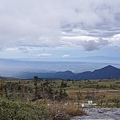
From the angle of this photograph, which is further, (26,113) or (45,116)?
(45,116)

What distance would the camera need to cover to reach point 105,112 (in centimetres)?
1396

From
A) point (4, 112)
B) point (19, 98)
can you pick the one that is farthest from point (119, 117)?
point (4, 112)

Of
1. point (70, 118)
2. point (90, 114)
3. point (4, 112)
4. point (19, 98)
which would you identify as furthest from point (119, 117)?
point (4, 112)

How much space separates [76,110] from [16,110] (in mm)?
3746

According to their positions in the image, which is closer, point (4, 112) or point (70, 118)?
point (4, 112)

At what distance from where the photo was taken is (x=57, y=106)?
1210 cm

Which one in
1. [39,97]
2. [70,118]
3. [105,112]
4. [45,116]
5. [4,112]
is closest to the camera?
[4,112]

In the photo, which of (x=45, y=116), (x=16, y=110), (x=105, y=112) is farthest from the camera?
(x=105, y=112)

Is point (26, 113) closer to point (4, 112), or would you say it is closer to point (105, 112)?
point (4, 112)

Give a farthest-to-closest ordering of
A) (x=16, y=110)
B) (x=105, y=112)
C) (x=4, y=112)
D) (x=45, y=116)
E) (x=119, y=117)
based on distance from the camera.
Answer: (x=105, y=112), (x=119, y=117), (x=45, y=116), (x=16, y=110), (x=4, y=112)

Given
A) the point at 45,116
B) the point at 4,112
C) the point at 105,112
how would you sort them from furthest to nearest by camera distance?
1. the point at 105,112
2. the point at 45,116
3. the point at 4,112

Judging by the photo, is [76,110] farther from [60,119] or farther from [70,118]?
[60,119]

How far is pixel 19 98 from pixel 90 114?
3200 mm

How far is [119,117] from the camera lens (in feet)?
41.3
